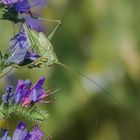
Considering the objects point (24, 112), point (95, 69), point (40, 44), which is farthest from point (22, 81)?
point (95, 69)

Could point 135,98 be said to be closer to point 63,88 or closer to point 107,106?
point 107,106

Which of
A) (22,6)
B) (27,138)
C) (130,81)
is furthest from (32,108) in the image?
(130,81)

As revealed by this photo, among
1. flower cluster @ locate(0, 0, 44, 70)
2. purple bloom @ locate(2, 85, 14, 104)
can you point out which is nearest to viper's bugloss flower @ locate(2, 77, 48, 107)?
purple bloom @ locate(2, 85, 14, 104)

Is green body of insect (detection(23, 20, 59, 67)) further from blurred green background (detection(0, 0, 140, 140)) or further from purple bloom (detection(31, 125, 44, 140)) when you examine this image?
blurred green background (detection(0, 0, 140, 140))

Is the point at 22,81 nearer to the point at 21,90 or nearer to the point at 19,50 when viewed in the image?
the point at 21,90

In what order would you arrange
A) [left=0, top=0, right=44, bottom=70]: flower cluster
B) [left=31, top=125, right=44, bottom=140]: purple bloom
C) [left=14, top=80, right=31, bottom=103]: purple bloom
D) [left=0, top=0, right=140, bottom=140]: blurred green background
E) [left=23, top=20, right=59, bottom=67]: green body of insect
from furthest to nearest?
[left=0, top=0, right=140, bottom=140]: blurred green background, [left=23, top=20, right=59, bottom=67]: green body of insect, [left=0, top=0, right=44, bottom=70]: flower cluster, [left=14, top=80, right=31, bottom=103]: purple bloom, [left=31, top=125, right=44, bottom=140]: purple bloom

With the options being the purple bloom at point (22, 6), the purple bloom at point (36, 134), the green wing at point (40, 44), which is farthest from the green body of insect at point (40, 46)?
the purple bloom at point (36, 134)
